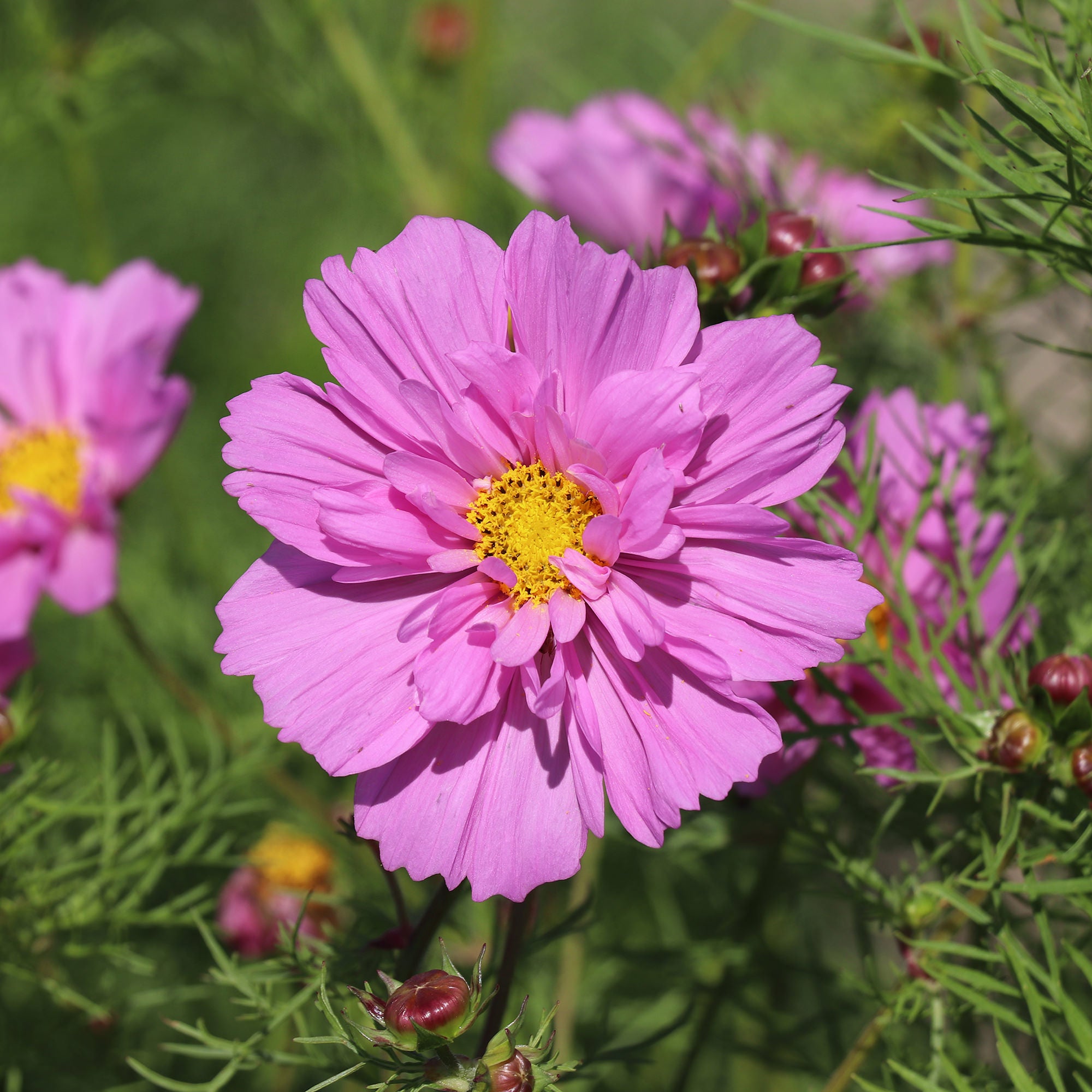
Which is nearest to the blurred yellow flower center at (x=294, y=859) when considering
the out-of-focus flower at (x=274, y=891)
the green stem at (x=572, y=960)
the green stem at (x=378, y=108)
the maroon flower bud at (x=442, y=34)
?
the out-of-focus flower at (x=274, y=891)

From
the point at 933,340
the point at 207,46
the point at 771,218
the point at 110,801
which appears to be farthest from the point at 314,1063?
the point at 207,46

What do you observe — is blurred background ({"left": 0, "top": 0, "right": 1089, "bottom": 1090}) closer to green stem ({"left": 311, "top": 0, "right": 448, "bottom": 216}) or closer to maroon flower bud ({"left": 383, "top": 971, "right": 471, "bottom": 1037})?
green stem ({"left": 311, "top": 0, "right": 448, "bottom": 216})

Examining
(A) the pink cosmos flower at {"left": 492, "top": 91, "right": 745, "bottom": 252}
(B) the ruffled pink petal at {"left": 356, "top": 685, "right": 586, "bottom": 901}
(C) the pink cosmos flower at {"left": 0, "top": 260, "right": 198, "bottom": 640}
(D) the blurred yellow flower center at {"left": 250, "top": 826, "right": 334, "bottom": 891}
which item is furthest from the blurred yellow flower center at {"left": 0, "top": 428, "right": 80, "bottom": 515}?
(B) the ruffled pink petal at {"left": 356, "top": 685, "right": 586, "bottom": 901}

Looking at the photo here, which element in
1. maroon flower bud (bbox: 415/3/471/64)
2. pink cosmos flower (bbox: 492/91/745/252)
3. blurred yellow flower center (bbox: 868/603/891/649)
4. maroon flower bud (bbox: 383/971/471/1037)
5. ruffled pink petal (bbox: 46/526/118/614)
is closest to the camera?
maroon flower bud (bbox: 383/971/471/1037)

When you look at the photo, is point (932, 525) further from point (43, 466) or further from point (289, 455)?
point (43, 466)

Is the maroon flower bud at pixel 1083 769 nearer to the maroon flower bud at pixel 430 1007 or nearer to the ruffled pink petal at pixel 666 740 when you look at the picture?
the ruffled pink petal at pixel 666 740

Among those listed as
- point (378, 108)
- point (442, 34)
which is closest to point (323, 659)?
point (378, 108)
